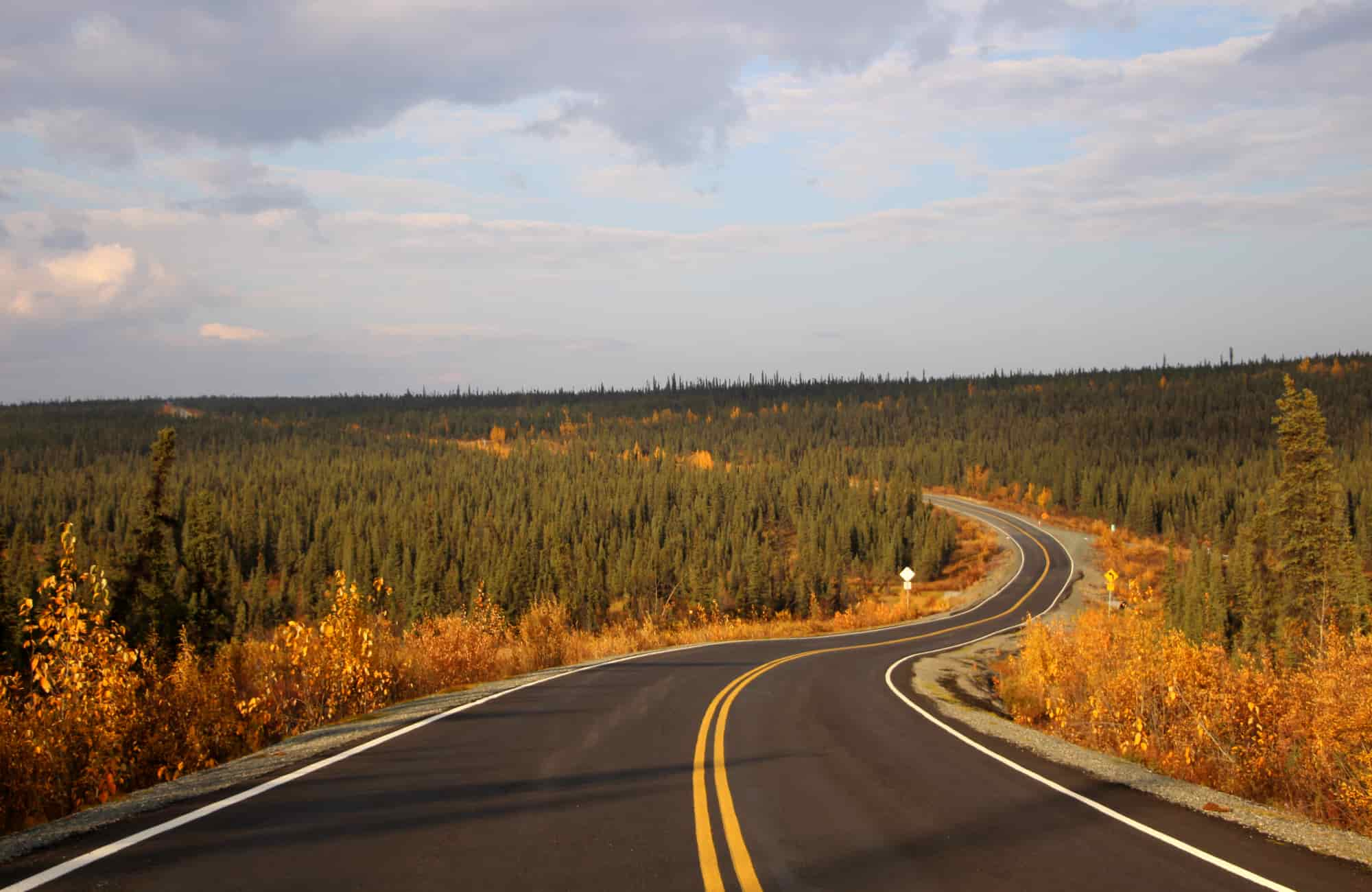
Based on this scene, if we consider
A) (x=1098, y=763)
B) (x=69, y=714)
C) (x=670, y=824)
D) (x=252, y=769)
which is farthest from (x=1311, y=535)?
(x=69, y=714)

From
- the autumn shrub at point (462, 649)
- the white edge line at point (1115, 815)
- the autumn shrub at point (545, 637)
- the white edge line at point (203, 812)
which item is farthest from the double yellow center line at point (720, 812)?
the autumn shrub at point (462, 649)

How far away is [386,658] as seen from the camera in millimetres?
13523

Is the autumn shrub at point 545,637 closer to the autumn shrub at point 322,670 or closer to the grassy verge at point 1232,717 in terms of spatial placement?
the autumn shrub at point 322,670

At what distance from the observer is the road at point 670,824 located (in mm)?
5379

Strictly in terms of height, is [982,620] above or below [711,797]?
below

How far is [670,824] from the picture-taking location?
6.56 m

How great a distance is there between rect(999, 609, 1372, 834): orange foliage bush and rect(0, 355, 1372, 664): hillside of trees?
29347 millimetres

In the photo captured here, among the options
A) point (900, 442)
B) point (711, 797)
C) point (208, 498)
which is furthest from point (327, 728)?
point (900, 442)

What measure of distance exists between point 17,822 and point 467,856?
4089 millimetres

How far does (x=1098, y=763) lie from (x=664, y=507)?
115764 millimetres

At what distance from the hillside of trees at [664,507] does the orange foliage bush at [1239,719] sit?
2935 centimetres

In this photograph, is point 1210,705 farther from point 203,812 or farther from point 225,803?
point 203,812

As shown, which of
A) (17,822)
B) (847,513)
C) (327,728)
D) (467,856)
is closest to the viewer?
(467,856)

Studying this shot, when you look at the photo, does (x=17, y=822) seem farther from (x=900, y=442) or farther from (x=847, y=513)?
(x=900, y=442)
